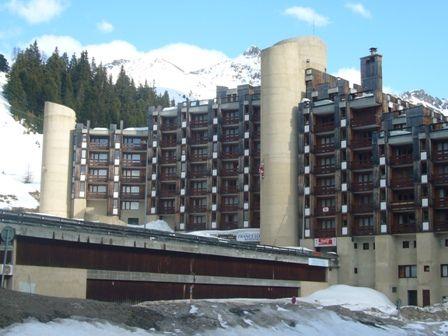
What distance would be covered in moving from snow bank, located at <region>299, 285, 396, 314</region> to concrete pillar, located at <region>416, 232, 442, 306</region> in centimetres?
512

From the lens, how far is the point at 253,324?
5438cm

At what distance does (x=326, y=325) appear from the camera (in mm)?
59438

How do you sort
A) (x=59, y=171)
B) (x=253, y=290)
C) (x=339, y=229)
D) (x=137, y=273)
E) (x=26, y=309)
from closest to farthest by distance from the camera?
(x=26, y=309)
(x=137, y=273)
(x=253, y=290)
(x=339, y=229)
(x=59, y=171)

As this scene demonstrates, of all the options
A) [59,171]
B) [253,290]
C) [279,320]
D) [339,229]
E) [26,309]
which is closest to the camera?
[26,309]

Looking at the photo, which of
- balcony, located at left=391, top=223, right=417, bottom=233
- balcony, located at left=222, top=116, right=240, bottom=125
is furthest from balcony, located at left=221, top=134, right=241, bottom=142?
balcony, located at left=391, top=223, right=417, bottom=233

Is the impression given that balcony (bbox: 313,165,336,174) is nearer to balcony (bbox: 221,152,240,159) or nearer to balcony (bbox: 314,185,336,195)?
balcony (bbox: 314,185,336,195)

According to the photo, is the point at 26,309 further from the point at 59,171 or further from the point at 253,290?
the point at 59,171

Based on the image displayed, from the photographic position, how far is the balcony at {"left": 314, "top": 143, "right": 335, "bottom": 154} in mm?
114250

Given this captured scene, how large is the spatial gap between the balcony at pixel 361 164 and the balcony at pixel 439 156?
10.0 m

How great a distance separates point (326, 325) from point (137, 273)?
22033mm

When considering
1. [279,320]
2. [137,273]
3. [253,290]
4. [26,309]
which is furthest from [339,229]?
[26,309]

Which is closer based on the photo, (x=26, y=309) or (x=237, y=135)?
(x=26, y=309)

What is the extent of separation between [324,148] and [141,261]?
1936 inches

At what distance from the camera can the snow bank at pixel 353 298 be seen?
8819 cm
